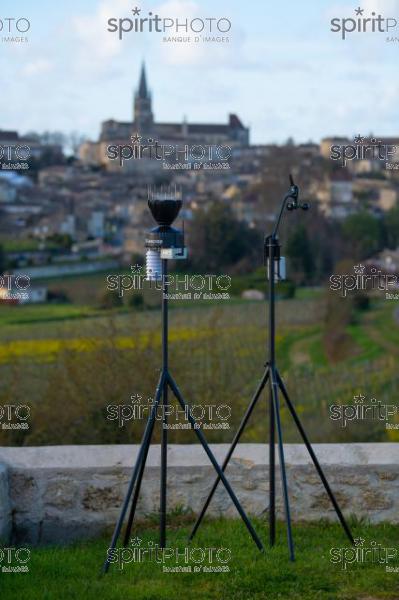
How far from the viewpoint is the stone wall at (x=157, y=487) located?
4.86 meters

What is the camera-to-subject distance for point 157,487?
492cm

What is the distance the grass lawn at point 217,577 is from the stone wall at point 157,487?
0.88ft

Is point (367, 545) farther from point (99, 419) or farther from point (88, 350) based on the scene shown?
point (88, 350)

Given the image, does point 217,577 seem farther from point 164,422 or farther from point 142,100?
point 142,100

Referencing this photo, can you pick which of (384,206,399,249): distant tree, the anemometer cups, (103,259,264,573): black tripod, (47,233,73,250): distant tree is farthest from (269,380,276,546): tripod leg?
(47,233,73,250): distant tree

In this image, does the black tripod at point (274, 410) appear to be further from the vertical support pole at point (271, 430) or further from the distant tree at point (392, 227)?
the distant tree at point (392, 227)

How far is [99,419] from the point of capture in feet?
34.0

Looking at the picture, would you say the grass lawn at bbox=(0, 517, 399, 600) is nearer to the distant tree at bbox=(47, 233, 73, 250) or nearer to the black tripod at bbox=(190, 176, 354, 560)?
the black tripod at bbox=(190, 176, 354, 560)

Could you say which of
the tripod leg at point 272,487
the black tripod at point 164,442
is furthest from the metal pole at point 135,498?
the tripod leg at point 272,487

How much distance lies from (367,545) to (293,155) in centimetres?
1850

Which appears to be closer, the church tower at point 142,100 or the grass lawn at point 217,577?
the grass lawn at point 217,577

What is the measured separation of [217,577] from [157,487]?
832mm

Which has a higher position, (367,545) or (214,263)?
(214,263)

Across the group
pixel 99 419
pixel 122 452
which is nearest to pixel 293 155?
pixel 99 419
